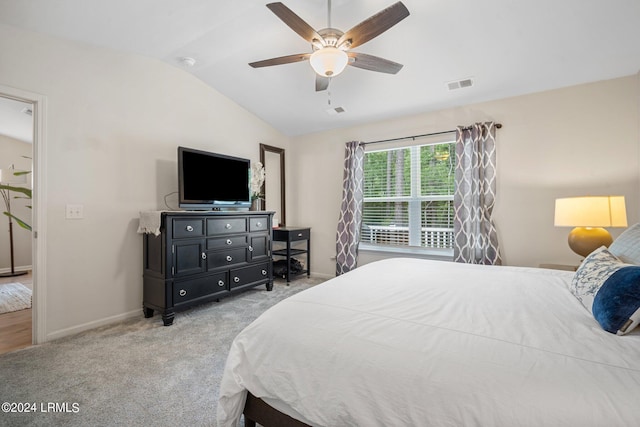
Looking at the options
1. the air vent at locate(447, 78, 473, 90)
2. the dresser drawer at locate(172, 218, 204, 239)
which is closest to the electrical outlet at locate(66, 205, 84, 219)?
the dresser drawer at locate(172, 218, 204, 239)

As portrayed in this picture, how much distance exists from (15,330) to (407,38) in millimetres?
4443

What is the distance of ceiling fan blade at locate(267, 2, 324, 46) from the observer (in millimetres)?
1699

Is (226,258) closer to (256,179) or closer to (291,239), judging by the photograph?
(291,239)

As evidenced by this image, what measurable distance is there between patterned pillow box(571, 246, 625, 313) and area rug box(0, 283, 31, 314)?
4.90 metres

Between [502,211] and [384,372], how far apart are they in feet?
10.1

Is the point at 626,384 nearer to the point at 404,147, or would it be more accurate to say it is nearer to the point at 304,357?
the point at 304,357

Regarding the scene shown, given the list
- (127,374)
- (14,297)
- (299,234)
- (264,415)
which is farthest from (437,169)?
(14,297)

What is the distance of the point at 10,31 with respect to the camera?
7.25 ft

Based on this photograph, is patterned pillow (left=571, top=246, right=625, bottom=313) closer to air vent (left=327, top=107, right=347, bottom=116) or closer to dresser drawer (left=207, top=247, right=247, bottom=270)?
dresser drawer (left=207, top=247, right=247, bottom=270)

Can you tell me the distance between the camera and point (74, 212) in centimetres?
254

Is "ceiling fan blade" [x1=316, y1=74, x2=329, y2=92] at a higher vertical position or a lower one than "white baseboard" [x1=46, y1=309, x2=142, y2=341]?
higher

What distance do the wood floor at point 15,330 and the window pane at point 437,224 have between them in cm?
414

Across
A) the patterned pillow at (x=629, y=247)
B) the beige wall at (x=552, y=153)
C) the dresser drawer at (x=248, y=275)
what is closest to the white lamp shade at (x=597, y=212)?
the beige wall at (x=552, y=153)

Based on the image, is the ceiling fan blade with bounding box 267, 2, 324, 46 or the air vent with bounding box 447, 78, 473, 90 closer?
the ceiling fan blade with bounding box 267, 2, 324, 46
